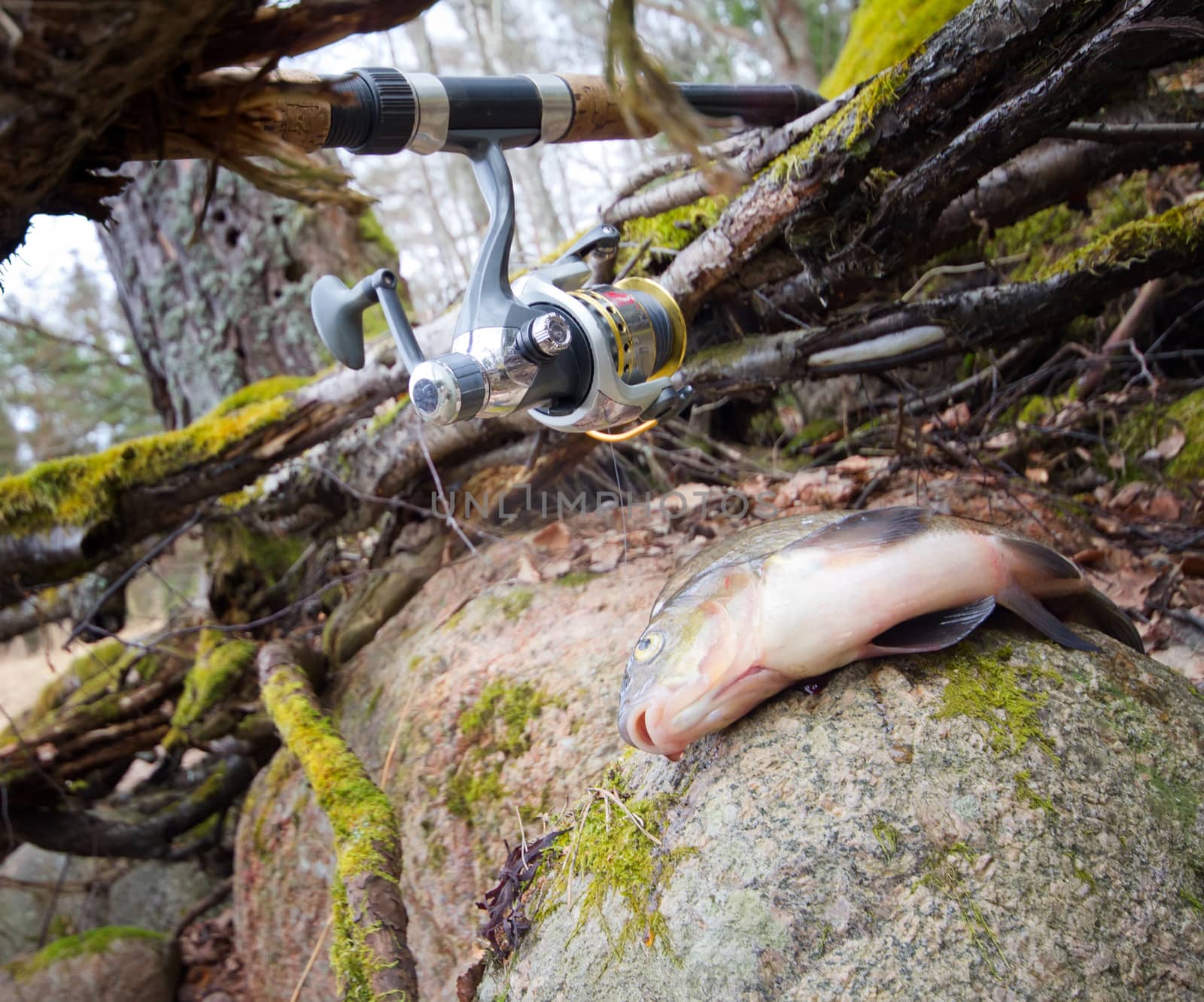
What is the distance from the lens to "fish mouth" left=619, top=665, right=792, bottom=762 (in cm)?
176

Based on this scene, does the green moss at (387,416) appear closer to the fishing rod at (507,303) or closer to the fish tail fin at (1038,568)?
the fishing rod at (507,303)

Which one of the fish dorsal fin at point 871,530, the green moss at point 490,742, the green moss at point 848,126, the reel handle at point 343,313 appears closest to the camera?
the fish dorsal fin at point 871,530

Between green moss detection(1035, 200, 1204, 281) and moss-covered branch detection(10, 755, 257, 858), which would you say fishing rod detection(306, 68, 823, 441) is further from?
moss-covered branch detection(10, 755, 257, 858)

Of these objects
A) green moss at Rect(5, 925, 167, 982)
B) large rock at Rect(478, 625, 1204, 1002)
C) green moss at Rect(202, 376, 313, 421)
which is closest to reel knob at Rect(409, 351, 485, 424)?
large rock at Rect(478, 625, 1204, 1002)

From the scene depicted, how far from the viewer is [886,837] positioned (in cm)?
163

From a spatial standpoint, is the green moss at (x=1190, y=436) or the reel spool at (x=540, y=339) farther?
the green moss at (x=1190, y=436)

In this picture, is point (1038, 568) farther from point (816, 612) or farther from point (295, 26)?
point (295, 26)

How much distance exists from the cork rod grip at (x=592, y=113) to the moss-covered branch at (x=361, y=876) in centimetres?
206

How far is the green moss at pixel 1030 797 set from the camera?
5.40 feet

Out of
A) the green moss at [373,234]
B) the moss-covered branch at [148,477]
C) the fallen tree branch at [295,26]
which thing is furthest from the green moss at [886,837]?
the green moss at [373,234]

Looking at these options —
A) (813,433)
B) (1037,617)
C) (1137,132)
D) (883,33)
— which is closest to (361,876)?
(1037,617)

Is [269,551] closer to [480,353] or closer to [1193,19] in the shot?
[480,353]

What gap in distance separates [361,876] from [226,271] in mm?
4301

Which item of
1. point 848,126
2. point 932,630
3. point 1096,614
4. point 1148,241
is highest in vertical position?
point 848,126
